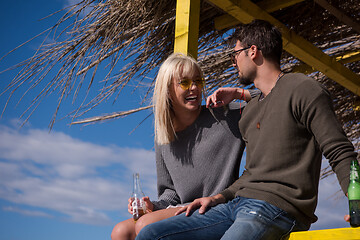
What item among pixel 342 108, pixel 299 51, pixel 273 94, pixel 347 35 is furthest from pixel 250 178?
pixel 342 108

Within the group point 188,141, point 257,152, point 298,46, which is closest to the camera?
point 257,152

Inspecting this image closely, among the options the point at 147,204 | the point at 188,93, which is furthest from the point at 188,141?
the point at 147,204

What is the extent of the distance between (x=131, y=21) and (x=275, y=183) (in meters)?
3.17

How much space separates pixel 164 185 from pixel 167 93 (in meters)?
0.61

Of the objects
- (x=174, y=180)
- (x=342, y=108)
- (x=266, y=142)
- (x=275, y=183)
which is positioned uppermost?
(x=342, y=108)

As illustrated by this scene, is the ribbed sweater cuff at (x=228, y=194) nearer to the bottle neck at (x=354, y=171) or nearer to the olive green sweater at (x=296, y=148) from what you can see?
the olive green sweater at (x=296, y=148)

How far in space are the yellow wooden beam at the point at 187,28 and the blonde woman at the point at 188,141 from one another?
2.11 ft

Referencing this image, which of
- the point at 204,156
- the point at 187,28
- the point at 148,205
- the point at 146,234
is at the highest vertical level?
the point at 187,28

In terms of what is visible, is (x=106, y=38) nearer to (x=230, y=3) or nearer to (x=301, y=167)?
(x=230, y=3)

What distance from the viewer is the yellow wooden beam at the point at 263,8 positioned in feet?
15.5

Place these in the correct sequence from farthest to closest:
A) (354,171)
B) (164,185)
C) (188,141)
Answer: (164,185)
(188,141)
(354,171)

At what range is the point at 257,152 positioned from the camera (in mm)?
2217

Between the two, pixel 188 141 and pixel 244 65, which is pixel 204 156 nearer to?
pixel 188 141

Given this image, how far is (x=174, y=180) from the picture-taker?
2.88 m
